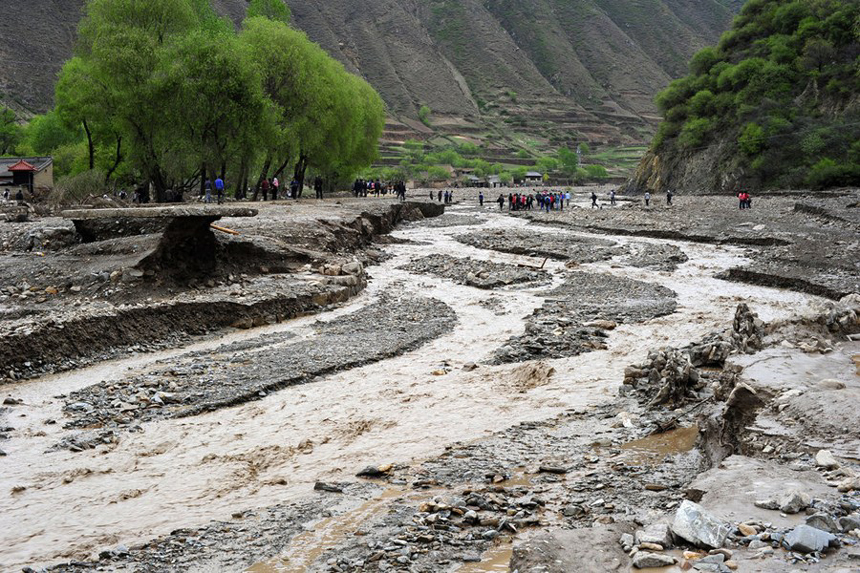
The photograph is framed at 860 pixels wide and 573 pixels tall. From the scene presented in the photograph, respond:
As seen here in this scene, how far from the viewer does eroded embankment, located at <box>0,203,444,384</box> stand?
14906mm

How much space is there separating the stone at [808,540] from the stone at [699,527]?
0.47 metres

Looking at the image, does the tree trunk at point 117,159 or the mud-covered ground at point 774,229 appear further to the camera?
the tree trunk at point 117,159

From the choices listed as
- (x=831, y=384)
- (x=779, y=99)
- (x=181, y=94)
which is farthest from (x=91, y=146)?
(x=779, y=99)

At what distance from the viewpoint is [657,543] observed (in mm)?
6199

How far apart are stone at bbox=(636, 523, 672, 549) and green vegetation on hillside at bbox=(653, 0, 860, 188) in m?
62.2

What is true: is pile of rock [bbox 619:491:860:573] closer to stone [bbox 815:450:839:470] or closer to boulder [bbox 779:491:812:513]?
boulder [bbox 779:491:812:513]

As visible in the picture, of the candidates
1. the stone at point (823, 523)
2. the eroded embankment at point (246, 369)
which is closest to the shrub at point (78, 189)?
the eroded embankment at point (246, 369)

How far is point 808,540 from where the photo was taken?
570 centimetres

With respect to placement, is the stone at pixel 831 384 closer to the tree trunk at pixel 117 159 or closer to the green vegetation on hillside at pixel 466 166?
the tree trunk at pixel 117 159

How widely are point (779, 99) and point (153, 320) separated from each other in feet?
236

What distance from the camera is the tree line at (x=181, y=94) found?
3816 centimetres

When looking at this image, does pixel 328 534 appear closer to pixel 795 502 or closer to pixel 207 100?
pixel 795 502

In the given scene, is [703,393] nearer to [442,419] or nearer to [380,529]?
[442,419]

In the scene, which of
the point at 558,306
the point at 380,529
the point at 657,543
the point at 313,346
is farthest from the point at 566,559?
the point at 558,306
